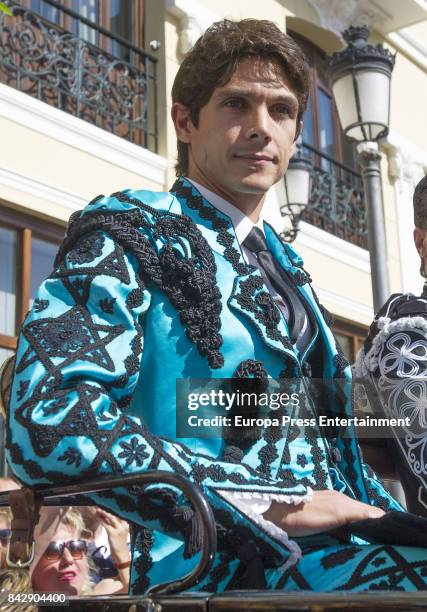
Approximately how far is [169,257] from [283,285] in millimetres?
376

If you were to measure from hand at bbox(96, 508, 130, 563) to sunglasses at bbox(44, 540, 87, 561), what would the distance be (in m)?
0.15

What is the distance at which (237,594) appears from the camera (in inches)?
57.1

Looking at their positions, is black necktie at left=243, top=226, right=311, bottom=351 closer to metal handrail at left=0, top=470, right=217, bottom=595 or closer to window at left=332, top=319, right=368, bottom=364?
metal handrail at left=0, top=470, right=217, bottom=595

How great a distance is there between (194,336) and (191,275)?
126mm

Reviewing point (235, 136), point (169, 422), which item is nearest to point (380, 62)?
point (235, 136)

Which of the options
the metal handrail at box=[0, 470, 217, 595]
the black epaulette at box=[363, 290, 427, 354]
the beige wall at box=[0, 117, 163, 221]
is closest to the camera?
the metal handrail at box=[0, 470, 217, 595]

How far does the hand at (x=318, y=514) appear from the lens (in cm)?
170

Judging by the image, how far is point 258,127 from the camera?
211cm

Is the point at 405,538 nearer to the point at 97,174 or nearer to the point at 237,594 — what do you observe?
the point at 237,594

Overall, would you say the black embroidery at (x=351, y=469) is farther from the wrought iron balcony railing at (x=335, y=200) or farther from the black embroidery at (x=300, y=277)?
the wrought iron balcony railing at (x=335, y=200)

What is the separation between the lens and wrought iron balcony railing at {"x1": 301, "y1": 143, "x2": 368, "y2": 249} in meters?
11.3

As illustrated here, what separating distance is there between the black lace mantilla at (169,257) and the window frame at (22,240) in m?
5.43

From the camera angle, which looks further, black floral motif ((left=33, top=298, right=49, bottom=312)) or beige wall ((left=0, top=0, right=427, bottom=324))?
beige wall ((left=0, top=0, right=427, bottom=324))

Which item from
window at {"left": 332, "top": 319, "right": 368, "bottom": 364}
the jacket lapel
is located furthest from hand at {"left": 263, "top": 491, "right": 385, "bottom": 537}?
window at {"left": 332, "top": 319, "right": 368, "bottom": 364}
